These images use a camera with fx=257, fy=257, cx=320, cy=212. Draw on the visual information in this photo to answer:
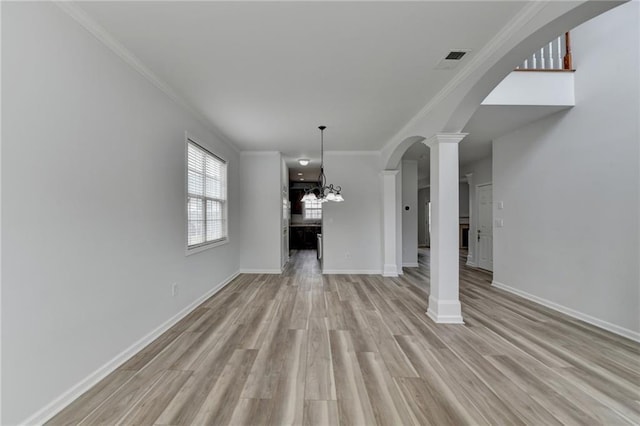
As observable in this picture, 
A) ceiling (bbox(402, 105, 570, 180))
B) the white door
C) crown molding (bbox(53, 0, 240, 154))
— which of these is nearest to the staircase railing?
ceiling (bbox(402, 105, 570, 180))

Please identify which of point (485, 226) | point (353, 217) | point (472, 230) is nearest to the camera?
point (353, 217)

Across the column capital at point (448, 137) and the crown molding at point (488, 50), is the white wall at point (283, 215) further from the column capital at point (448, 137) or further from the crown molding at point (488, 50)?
the column capital at point (448, 137)

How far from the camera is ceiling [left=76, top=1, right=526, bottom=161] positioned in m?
1.78

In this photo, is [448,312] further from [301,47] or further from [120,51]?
[120,51]

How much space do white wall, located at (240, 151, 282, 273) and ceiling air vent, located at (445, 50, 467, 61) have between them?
401 centimetres

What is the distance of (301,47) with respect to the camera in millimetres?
2152

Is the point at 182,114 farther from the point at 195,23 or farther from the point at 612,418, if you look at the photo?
the point at 612,418

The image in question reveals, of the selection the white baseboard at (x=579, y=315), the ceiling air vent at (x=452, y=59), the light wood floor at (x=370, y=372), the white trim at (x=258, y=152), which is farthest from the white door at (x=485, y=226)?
the white trim at (x=258, y=152)

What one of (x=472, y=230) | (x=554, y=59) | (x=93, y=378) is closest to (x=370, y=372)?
(x=93, y=378)

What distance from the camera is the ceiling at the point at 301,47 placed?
1782 millimetres

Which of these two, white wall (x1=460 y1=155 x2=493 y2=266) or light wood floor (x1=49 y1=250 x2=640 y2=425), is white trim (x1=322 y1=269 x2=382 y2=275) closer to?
light wood floor (x1=49 y1=250 x2=640 y2=425)

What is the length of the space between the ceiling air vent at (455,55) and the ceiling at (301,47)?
0.05m

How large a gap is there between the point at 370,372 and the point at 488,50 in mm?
2882

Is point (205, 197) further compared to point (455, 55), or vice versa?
point (205, 197)
